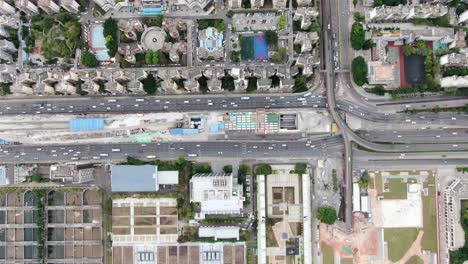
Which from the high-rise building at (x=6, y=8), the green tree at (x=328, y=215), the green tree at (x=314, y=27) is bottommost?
the green tree at (x=328, y=215)

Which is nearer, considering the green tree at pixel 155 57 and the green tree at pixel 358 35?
the green tree at pixel 358 35

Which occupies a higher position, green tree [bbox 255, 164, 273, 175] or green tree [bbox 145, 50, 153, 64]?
green tree [bbox 145, 50, 153, 64]

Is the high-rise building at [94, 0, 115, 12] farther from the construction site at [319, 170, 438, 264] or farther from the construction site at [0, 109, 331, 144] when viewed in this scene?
the construction site at [319, 170, 438, 264]

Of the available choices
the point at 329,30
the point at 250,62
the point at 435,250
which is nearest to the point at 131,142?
the point at 250,62

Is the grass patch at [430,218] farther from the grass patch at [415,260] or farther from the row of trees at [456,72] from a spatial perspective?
the row of trees at [456,72]

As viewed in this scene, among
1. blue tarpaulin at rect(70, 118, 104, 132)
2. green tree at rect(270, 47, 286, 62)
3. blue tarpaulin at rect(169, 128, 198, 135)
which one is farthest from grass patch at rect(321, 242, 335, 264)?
blue tarpaulin at rect(70, 118, 104, 132)

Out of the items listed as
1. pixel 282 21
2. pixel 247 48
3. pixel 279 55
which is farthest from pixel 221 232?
pixel 282 21

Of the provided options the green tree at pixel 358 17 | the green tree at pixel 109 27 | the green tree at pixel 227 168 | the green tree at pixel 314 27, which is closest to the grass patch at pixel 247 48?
the green tree at pixel 314 27
